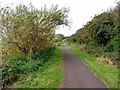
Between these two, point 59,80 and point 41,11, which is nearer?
point 59,80

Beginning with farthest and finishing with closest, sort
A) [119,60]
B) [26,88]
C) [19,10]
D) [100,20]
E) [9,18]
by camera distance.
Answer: [100,20], [19,10], [9,18], [119,60], [26,88]

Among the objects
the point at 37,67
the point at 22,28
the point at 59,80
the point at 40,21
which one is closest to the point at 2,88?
the point at 59,80

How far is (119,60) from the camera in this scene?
23.3 m

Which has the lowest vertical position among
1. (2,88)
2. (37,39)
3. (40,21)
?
(2,88)

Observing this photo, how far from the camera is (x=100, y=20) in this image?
126 ft

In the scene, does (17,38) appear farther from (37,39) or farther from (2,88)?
(2,88)

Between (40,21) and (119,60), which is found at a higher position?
(40,21)

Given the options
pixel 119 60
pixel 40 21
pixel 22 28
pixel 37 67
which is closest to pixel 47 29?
pixel 40 21

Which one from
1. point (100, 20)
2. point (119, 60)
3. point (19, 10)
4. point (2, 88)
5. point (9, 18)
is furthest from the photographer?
point (100, 20)

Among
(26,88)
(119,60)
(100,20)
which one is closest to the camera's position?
(26,88)

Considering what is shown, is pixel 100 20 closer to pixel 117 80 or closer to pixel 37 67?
pixel 37 67

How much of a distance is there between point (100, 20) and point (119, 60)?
626 inches

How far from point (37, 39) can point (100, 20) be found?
37.6 ft

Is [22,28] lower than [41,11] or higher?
lower
